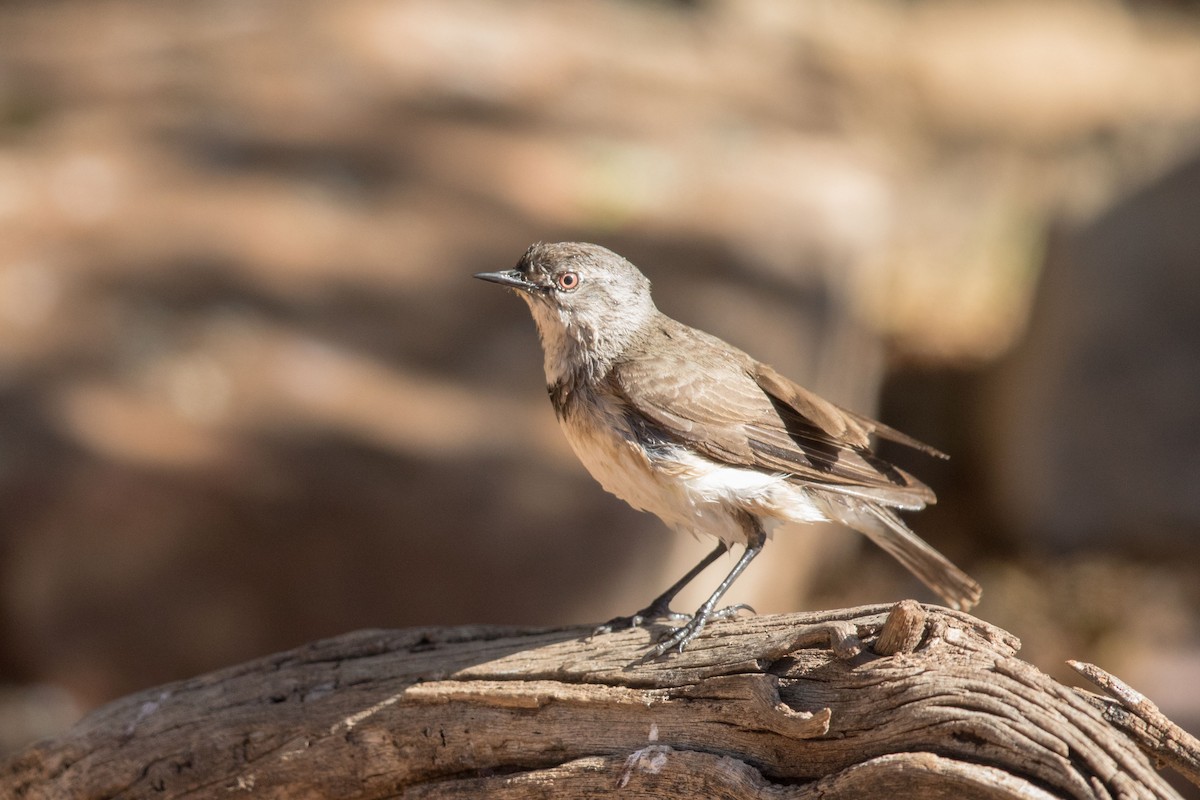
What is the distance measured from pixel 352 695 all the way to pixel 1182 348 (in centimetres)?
728

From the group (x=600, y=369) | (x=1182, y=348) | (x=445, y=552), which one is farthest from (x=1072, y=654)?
(x=600, y=369)

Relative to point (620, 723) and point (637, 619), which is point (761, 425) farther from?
point (620, 723)

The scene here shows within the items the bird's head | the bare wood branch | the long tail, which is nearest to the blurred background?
the long tail

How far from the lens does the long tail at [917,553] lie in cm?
470

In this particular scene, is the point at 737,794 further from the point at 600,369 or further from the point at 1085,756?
the point at 600,369

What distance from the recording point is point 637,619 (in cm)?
466

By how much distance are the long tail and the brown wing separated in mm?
178

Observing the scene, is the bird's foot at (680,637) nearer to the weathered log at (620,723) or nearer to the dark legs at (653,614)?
the weathered log at (620,723)

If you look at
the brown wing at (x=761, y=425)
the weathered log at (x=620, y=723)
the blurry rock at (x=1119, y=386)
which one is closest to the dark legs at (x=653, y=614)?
the weathered log at (x=620, y=723)

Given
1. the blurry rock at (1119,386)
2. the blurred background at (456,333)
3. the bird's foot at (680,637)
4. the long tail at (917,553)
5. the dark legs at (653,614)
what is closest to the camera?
the bird's foot at (680,637)

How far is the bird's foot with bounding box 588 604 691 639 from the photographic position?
454 centimetres

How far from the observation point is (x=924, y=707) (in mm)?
3428

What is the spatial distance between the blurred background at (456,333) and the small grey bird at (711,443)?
3053 millimetres

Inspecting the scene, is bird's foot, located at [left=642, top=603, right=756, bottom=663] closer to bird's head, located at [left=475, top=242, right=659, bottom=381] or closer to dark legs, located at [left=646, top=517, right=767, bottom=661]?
dark legs, located at [left=646, top=517, right=767, bottom=661]
